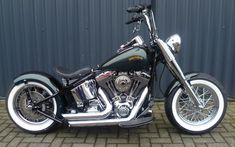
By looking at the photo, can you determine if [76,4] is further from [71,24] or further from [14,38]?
[14,38]

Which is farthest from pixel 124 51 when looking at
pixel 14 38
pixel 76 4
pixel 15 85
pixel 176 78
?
pixel 14 38

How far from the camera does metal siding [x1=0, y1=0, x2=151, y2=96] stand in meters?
5.21

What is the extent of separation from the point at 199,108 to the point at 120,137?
3.49ft

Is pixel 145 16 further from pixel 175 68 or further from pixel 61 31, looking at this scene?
pixel 61 31

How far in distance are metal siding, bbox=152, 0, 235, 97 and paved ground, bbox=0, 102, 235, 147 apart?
121 centimetres

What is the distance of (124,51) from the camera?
3809mm

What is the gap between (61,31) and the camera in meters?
5.30

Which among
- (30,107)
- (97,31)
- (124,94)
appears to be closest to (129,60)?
(124,94)

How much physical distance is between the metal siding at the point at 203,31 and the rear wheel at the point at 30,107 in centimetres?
214

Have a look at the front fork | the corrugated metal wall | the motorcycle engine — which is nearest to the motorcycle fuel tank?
the motorcycle engine

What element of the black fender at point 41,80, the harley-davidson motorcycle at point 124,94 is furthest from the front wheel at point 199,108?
the black fender at point 41,80

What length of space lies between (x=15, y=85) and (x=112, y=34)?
1867mm

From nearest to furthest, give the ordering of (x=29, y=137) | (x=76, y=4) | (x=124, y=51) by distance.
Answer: (x=124, y=51), (x=29, y=137), (x=76, y=4)

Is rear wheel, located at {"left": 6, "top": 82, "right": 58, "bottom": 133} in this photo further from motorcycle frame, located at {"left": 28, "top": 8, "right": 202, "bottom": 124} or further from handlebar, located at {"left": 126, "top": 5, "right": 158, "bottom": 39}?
handlebar, located at {"left": 126, "top": 5, "right": 158, "bottom": 39}
